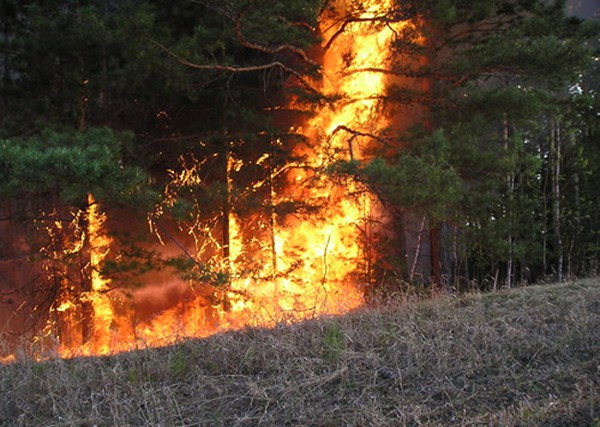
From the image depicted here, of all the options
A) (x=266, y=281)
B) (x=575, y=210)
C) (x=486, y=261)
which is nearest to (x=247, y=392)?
(x=266, y=281)

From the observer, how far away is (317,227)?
11258 millimetres

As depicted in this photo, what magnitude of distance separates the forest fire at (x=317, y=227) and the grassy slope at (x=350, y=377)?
420cm

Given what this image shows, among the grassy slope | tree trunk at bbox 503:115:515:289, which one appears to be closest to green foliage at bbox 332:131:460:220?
the grassy slope

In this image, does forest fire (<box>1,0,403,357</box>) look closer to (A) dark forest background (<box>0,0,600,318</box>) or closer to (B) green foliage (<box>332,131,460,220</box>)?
(A) dark forest background (<box>0,0,600,318</box>)

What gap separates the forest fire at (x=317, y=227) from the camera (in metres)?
10.4

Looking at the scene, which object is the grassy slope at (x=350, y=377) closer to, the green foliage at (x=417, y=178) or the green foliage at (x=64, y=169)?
the green foliage at (x=64, y=169)

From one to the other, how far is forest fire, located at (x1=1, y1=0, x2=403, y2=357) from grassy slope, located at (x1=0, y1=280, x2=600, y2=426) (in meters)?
4.20

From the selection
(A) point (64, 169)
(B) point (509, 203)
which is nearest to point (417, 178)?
(A) point (64, 169)

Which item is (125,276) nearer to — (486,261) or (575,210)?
(486,261)

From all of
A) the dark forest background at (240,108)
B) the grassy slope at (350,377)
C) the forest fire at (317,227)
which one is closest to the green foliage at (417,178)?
the dark forest background at (240,108)

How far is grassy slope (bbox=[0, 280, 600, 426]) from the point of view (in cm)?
442

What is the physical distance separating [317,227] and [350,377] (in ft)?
20.9

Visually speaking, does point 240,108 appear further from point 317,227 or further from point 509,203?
point 509,203

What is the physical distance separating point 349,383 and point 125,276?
683 cm
